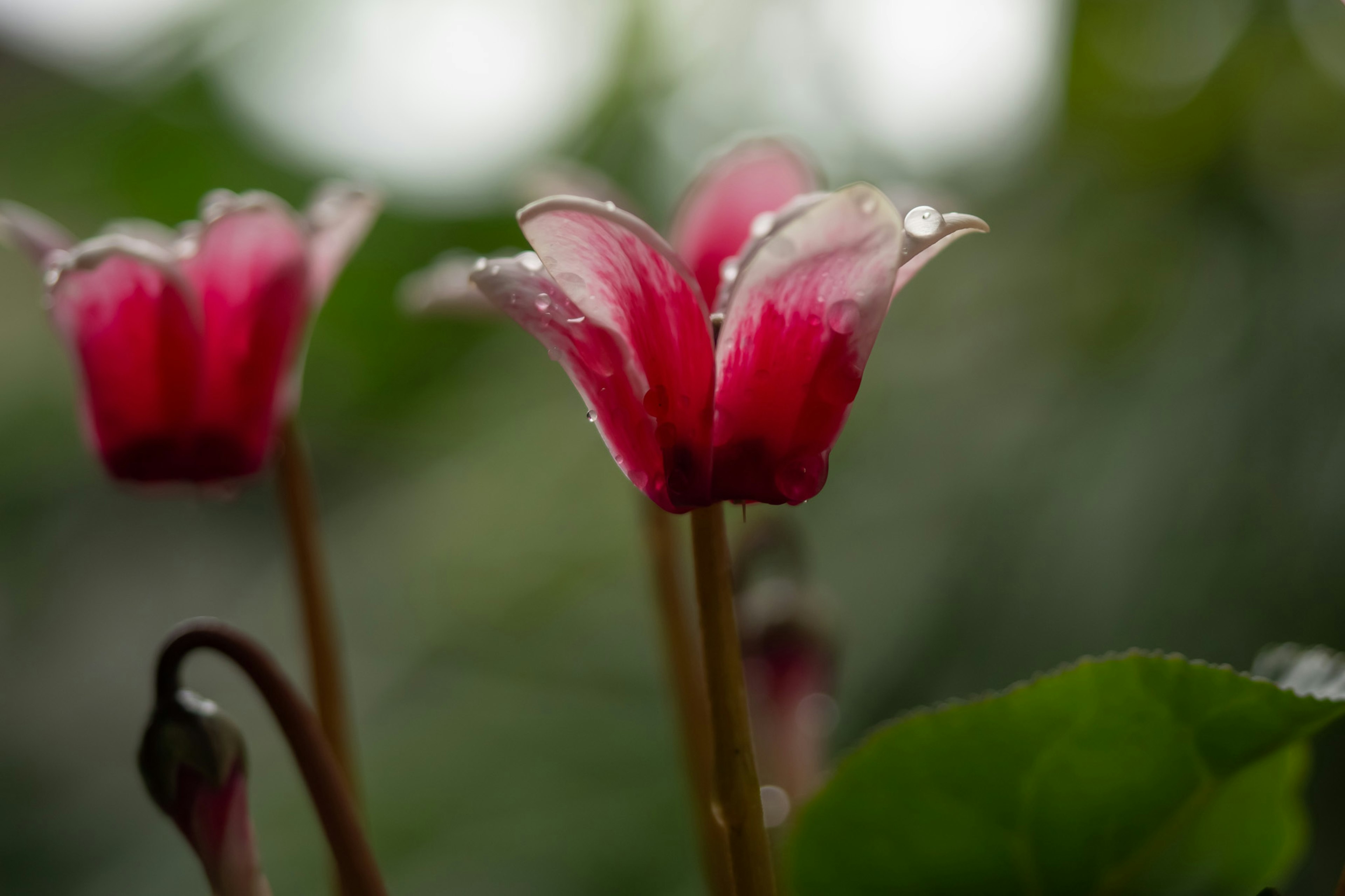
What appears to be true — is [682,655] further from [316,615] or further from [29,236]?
[29,236]

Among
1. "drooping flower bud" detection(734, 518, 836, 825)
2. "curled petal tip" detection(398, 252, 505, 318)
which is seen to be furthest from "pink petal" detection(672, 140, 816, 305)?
"drooping flower bud" detection(734, 518, 836, 825)

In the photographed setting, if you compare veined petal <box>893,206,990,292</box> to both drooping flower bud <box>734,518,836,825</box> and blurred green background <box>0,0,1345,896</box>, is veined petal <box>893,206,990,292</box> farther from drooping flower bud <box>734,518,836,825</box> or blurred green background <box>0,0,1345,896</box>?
blurred green background <box>0,0,1345,896</box>

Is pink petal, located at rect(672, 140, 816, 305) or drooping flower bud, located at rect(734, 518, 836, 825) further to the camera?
drooping flower bud, located at rect(734, 518, 836, 825)

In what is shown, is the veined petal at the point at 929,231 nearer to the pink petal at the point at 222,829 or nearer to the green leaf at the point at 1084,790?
the green leaf at the point at 1084,790

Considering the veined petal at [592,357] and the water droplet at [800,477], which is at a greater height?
the veined petal at [592,357]

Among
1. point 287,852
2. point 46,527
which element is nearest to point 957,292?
point 287,852

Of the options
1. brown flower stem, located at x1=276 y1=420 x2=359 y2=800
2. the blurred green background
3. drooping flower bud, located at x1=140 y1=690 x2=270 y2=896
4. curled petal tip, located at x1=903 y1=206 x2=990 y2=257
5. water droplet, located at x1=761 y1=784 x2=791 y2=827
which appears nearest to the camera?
curled petal tip, located at x1=903 y1=206 x2=990 y2=257

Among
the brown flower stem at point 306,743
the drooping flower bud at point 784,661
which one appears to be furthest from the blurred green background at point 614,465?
the brown flower stem at point 306,743
